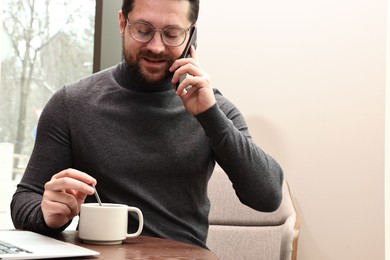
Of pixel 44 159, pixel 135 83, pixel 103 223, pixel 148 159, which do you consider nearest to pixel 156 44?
pixel 135 83

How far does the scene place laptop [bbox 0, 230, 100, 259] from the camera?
1067mm

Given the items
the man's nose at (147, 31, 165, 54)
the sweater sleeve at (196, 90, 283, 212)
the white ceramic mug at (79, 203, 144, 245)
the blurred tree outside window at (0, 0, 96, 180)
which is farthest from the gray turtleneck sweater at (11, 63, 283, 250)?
the blurred tree outside window at (0, 0, 96, 180)

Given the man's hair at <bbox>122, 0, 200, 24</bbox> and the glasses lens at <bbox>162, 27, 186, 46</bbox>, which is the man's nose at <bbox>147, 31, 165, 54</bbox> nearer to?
the glasses lens at <bbox>162, 27, 186, 46</bbox>

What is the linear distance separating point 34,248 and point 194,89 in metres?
0.55

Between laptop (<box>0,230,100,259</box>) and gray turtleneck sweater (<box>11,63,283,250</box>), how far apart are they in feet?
0.70

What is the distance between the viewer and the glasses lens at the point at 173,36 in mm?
1582

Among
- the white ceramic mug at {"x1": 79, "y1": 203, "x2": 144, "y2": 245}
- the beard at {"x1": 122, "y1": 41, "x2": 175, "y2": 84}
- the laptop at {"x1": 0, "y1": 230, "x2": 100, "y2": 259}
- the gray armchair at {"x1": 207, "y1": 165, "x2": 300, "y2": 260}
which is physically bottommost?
the gray armchair at {"x1": 207, "y1": 165, "x2": 300, "y2": 260}

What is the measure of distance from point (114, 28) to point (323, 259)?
4.99 feet

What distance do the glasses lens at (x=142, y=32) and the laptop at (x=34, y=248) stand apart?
1.81ft

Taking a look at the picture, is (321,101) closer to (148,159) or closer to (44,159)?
(148,159)

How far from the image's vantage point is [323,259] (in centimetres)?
289

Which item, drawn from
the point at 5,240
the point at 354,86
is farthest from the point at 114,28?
the point at 5,240

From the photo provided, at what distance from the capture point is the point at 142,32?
1.59 meters

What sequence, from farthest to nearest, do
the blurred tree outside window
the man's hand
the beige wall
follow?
the blurred tree outside window
the beige wall
the man's hand
